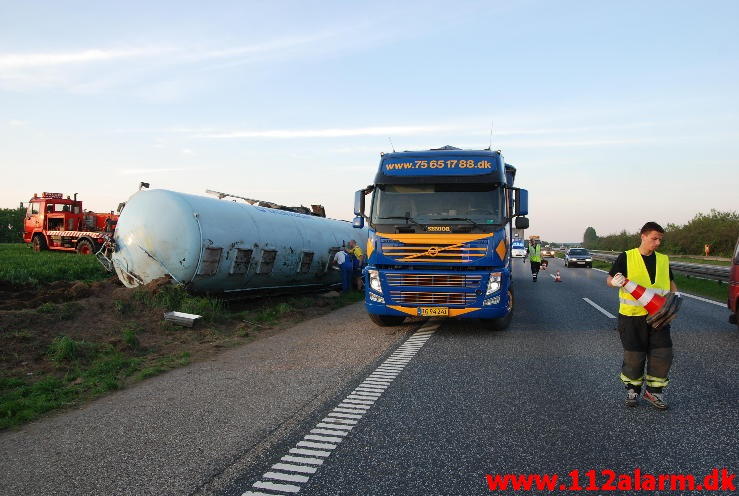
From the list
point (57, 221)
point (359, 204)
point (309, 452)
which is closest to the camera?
point (309, 452)

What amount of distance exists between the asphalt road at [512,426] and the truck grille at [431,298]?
109 centimetres

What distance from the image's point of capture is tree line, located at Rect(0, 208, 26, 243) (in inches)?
2079

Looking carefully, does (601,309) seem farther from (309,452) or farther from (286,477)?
(286,477)

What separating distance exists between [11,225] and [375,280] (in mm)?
57482

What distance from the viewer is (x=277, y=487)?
3475 millimetres

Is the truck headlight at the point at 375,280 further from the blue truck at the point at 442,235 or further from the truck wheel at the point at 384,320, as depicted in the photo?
the truck wheel at the point at 384,320

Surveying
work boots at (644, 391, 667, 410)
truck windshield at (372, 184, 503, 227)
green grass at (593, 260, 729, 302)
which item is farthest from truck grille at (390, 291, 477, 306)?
green grass at (593, 260, 729, 302)

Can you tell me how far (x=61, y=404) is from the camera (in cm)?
571

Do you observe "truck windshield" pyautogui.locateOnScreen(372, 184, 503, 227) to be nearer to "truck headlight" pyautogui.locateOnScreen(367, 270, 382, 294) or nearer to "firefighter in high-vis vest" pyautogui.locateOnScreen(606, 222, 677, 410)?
"truck headlight" pyautogui.locateOnScreen(367, 270, 382, 294)

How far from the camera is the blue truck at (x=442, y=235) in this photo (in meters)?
9.16

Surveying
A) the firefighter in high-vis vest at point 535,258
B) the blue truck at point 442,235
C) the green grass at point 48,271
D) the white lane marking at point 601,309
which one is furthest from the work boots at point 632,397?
the firefighter in high-vis vest at point 535,258

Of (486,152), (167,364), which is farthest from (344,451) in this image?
(486,152)

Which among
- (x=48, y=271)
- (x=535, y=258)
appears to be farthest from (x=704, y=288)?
(x=48, y=271)

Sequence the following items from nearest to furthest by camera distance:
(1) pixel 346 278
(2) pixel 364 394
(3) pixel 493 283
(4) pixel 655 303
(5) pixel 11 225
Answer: (4) pixel 655 303
(2) pixel 364 394
(3) pixel 493 283
(1) pixel 346 278
(5) pixel 11 225
